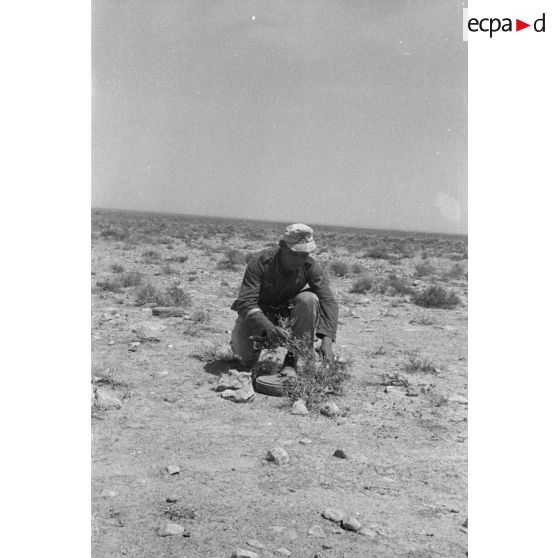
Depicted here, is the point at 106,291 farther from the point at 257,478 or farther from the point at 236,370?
the point at 257,478

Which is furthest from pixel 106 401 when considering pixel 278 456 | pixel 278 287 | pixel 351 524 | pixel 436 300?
pixel 436 300

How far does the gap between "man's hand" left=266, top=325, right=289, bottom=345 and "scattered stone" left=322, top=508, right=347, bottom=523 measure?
1.55m

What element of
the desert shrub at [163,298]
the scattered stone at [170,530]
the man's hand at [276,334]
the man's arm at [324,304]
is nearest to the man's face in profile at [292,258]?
the man's arm at [324,304]

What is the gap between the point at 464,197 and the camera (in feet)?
9.76

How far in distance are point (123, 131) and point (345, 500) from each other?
2.52 metres

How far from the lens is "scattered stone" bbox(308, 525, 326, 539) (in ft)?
7.73

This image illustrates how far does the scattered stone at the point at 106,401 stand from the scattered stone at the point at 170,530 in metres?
1.41

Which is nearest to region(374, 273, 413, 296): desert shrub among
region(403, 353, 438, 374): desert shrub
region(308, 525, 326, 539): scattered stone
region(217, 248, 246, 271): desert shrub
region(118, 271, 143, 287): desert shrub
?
region(217, 248, 246, 271): desert shrub

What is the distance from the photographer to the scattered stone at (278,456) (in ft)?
9.72

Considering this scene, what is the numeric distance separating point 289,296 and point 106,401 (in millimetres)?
1443

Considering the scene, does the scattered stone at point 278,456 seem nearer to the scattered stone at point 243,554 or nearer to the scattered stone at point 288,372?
the scattered stone at point 243,554

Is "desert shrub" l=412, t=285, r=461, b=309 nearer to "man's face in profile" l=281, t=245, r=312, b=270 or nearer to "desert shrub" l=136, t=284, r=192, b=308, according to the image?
"desert shrub" l=136, t=284, r=192, b=308
